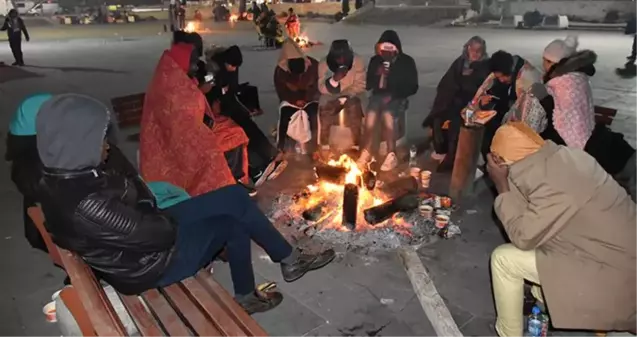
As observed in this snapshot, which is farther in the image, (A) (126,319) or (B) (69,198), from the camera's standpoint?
(A) (126,319)

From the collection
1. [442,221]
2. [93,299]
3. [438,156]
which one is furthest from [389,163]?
[93,299]

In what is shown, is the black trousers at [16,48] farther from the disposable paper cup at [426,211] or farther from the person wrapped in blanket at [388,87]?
the disposable paper cup at [426,211]

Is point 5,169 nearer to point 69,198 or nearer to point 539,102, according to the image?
point 69,198

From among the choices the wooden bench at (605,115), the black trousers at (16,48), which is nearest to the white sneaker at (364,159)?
the wooden bench at (605,115)

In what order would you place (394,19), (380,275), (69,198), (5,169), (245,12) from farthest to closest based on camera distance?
(245,12) → (394,19) → (5,169) → (380,275) → (69,198)

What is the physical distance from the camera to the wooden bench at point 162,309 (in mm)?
2672

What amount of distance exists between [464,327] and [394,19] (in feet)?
109

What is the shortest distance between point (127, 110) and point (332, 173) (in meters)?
4.53

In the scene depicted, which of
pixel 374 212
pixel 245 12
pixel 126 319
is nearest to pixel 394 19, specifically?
pixel 245 12

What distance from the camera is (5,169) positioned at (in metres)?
7.21

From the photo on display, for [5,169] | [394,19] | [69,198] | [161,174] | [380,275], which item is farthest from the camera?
[394,19]

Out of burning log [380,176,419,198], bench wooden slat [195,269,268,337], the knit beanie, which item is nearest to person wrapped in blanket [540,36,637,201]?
the knit beanie

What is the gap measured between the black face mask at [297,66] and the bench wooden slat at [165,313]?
176 inches

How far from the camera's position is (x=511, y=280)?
3311mm
